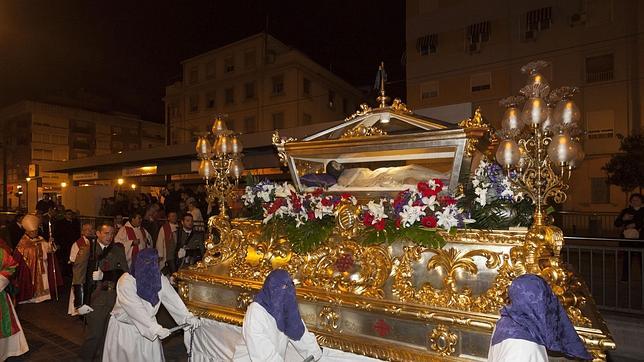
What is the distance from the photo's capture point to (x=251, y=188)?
533cm

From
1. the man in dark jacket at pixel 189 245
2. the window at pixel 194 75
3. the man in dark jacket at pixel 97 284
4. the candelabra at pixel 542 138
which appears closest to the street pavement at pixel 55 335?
the man in dark jacket at pixel 97 284

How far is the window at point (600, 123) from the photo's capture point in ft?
53.9

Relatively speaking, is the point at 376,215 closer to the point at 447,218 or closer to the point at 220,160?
the point at 447,218

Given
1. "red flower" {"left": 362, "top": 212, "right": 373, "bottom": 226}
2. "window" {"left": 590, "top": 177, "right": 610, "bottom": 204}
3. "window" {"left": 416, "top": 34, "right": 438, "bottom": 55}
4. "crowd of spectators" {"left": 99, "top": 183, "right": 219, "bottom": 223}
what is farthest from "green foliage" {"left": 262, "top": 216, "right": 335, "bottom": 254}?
"window" {"left": 416, "top": 34, "right": 438, "bottom": 55}

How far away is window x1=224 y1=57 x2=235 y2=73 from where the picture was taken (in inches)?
1120

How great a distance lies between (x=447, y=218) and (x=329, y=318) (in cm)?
133

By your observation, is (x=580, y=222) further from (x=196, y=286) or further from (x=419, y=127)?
(x=196, y=286)

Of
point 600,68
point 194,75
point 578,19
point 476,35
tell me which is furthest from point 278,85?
point 600,68

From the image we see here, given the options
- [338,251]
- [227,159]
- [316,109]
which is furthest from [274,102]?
[338,251]

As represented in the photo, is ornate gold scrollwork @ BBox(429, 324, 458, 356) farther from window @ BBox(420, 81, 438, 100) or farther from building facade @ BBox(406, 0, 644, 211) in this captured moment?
window @ BBox(420, 81, 438, 100)

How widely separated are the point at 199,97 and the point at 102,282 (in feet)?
88.1

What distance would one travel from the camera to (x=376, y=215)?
3.94 m

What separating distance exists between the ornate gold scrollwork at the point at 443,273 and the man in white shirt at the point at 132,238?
525 centimetres

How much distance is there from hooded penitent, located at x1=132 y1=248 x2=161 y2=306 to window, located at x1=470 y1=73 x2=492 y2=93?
1786 cm
